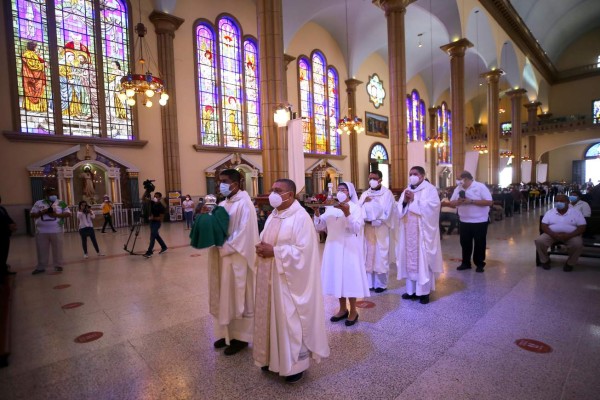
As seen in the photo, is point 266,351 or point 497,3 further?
point 497,3

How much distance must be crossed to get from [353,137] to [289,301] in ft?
68.4

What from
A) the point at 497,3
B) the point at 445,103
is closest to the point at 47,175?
the point at 497,3

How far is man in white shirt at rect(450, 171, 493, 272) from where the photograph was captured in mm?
5316

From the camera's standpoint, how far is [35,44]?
448 inches

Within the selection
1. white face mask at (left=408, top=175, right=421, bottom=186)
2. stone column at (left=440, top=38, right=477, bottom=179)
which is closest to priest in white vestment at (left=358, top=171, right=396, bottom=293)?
white face mask at (left=408, top=175, right=421, bottom=186)

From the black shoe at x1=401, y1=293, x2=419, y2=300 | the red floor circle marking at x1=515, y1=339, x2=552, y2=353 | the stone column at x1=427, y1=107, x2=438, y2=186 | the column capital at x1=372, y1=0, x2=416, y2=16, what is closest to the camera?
the red floor circle marking at x1=515, y1=339, x2=552, y2=353

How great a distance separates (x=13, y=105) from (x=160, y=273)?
10121 millimetres

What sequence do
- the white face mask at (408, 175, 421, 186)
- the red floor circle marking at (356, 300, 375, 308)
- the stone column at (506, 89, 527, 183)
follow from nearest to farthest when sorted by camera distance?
the red floor circle marking at (356, 300, 375, 308) < the white face mask at (408, 175, 421, 186) < the stone column at (506, 89, 527, 183)

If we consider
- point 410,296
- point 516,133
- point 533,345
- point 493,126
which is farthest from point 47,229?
point 516,133

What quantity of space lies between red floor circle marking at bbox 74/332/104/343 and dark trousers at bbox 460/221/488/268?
5288mm

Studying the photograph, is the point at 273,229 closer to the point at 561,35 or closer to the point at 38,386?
the point at 38,386

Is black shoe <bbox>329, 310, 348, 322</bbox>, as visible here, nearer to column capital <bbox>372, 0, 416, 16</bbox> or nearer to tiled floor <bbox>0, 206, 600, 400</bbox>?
tiled floor <bbox>0, 206, 600, 400</bbox>

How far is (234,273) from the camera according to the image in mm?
2848

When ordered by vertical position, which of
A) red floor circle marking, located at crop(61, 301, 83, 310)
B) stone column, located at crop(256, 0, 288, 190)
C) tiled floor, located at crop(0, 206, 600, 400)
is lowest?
red floor circle marking, located at crop(61, 301, 83, 310)
